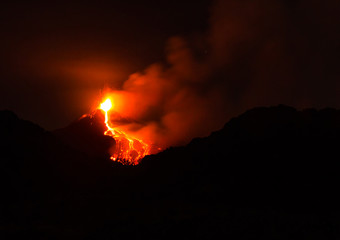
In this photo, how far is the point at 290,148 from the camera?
3656 centimetres

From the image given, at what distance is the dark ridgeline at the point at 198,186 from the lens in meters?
23.8

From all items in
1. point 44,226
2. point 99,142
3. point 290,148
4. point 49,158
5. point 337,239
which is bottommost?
point 337,239

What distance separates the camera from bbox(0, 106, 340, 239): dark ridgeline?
23766 mm

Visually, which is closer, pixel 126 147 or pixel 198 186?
pixel 198 186

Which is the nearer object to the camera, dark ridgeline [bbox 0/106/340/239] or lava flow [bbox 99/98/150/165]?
dark ridgeline [bbox 0/106/340/239]

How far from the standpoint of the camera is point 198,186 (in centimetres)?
3459

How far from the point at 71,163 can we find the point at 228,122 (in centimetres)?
2171

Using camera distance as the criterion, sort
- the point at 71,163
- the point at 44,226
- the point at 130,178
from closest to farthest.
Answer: the point at 44,226 < the point at 130,178 < the point at 71,163

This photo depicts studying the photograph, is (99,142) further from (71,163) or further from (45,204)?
(45,204)

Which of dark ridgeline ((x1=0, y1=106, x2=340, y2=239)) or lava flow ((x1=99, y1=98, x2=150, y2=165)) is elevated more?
lava flow ((x1=99, y1=98, x2=150, y2=165))

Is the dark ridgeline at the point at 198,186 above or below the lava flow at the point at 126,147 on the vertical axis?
below

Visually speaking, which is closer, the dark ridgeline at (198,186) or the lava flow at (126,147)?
the dark ridgeline at (198,186)

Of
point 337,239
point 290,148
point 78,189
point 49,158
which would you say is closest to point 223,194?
point 290,148

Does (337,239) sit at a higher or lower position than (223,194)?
lower
